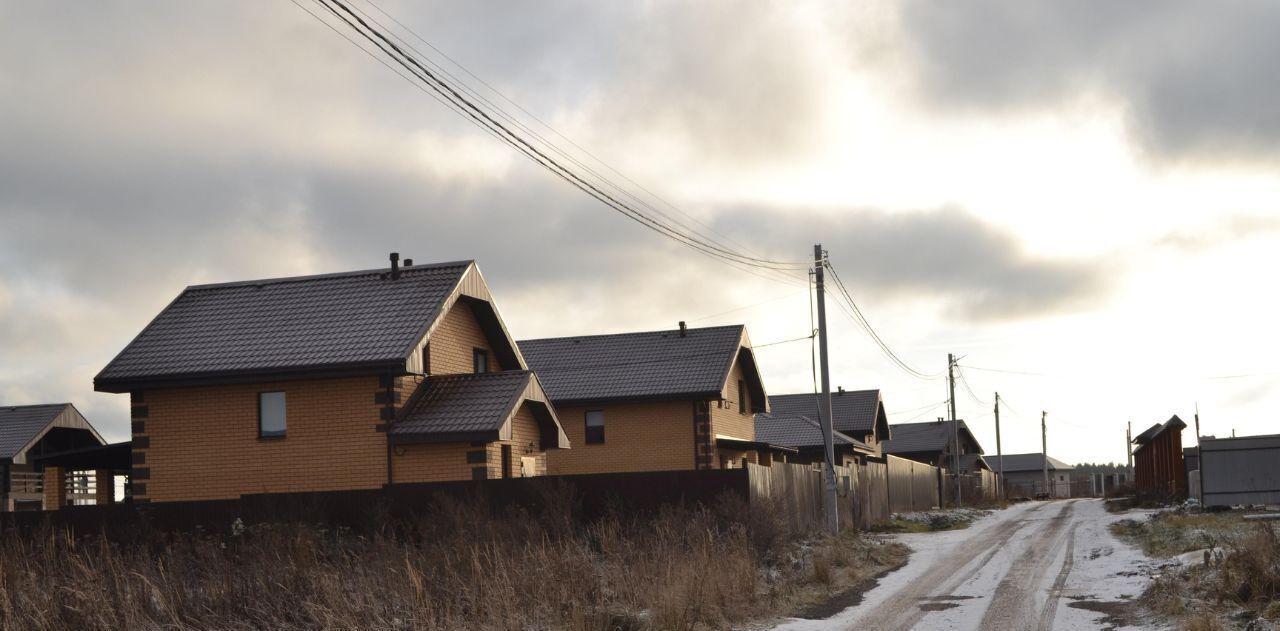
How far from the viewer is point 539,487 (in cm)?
2161

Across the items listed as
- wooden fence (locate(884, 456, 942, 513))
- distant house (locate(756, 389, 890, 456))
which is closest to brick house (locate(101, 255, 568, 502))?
wooden fence (locate(884, 456, 942, 513))

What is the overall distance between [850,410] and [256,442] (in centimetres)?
4017

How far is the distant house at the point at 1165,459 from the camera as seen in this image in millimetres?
47062

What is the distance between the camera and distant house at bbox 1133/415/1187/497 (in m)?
47.1

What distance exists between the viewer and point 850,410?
199ft

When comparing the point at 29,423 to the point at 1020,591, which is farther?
the point at 29,423

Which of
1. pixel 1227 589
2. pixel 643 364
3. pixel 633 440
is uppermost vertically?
pixel 643 364

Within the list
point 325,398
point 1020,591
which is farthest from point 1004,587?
point 325,398

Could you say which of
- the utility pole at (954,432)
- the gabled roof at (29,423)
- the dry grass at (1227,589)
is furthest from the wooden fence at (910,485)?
the gabled roof at (29,423)

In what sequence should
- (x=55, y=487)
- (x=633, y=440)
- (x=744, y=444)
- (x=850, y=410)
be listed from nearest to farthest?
(x=633, y=440) < (x=744, y=444) < (x=55, y=487) < (x=850, y=410)

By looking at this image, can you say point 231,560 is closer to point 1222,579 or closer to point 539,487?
point 539,487

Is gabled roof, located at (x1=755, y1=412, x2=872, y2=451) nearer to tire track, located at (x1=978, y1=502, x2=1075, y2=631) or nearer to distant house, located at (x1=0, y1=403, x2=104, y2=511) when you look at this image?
tire track, located at (x1=978, y1=502, x2=1075, y2=631)

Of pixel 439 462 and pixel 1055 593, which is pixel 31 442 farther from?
pixel 1055 593

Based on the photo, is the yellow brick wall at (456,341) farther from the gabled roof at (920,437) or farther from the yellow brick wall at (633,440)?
the gabled roof at (920,437)
